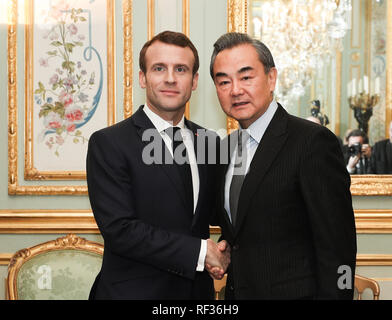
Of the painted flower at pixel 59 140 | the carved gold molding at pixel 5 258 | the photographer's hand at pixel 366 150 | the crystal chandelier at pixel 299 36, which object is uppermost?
the crystal chandelier at pixel 299 36

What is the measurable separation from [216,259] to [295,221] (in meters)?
0.36

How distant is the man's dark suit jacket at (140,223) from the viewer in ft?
6.52

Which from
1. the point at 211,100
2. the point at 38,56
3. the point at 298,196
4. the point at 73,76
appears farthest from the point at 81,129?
the point at 298,196

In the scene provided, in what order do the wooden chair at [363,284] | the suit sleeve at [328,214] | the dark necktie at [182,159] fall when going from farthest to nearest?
the wooden chair at [363,284], the dark necktie at [182,159], the suit sleeve at [328,214]

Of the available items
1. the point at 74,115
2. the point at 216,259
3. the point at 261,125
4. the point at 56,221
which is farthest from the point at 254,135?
the point at 56,221

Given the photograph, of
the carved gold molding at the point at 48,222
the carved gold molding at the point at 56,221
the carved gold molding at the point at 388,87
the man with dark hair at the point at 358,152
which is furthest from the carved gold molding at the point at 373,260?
the carved gold molding at the point at 48,222

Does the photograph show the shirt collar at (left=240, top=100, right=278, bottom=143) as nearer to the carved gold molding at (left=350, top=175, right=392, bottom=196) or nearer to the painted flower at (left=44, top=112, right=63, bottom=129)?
the carved gold molding at (left=350, top=175, right=392, bottom=196)

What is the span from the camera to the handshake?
2008mm

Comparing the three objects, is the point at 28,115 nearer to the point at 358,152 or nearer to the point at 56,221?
the point at 56,221

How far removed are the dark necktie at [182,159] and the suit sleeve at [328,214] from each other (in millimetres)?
501

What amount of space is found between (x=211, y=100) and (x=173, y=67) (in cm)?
136

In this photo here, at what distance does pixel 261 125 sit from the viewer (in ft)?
6.77

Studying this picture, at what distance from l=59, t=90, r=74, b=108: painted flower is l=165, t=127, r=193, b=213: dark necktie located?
1547 mm

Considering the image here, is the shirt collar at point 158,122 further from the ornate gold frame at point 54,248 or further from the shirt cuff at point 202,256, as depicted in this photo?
the ornate gold frame at point 54,248
